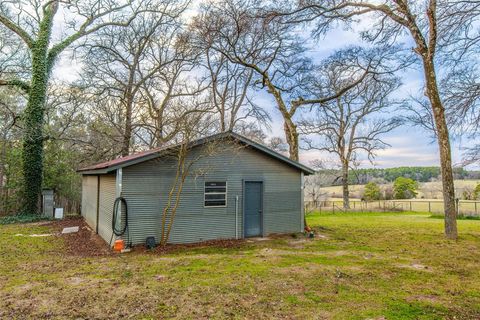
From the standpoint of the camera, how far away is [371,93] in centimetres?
2019

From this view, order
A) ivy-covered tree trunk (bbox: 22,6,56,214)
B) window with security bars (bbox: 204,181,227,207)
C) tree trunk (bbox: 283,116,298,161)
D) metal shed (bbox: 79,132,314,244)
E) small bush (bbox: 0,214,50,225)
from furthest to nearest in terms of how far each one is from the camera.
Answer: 1. ivy-covered tree trunk (bbox: 22,6,56,214)
2. small bush (bbox: 0,214,50,225)
3. tree trunk (bbox: 283,116,298,161)
4. window with security bars (bbox: 204,181,227,207)
5. metal shed (bbox: 79,132,314,244)

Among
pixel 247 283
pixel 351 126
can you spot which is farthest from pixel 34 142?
pixel 351 126

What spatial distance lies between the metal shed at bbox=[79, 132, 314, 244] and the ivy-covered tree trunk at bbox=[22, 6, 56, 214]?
18.4ft

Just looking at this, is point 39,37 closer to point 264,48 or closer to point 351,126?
point 264,48

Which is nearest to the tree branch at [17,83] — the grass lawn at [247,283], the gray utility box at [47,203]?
the gray utility box at [47,203]

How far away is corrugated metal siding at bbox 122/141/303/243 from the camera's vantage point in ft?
26.1

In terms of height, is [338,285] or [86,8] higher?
[86,8]

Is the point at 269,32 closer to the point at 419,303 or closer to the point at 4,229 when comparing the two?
the point at 419,303

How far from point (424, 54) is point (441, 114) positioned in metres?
2.00

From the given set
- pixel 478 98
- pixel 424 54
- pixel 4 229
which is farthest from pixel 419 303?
pixel 4 229

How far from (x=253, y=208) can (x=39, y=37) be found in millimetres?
13745

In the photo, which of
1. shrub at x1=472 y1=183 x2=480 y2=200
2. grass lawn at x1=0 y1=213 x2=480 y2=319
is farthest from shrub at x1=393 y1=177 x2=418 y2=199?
grass lawn at x1=0 y1=213 x2=480 y2=319

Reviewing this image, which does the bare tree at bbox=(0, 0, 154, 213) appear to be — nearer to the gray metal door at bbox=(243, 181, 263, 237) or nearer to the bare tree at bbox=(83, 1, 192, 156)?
the bare tree at bbox=(83, 1, 192, 156)

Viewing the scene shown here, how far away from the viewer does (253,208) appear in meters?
9.55
